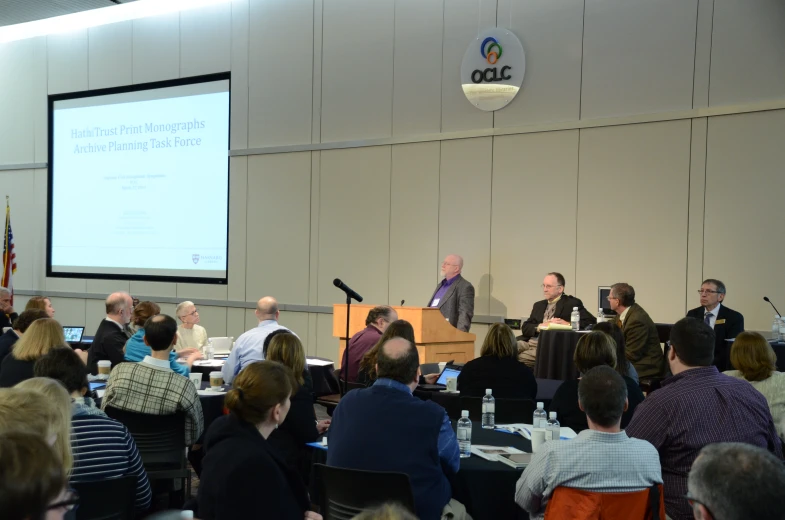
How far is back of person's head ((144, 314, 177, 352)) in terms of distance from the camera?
4.40 m

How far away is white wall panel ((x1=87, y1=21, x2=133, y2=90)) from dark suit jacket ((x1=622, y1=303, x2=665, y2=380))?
9116mm

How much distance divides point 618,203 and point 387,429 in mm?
6098

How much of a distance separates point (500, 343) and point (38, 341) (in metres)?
2.85

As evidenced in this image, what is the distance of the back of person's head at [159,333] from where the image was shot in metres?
4.40

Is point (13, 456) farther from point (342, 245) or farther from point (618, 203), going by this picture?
point (342, 245)

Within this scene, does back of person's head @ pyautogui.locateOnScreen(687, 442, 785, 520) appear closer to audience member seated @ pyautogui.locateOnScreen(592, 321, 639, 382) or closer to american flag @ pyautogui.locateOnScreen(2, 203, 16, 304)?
audience member seated @ pyautogui.locateOnScreen(592, 321, 639, 382)

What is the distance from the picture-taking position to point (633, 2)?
27.7 ft

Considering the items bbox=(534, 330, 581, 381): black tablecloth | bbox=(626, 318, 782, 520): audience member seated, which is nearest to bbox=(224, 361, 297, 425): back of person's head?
bbox=(626, 318, 782, 520): audience member seated

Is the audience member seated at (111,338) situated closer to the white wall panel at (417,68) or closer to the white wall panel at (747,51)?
the white wall panel at (417,68)

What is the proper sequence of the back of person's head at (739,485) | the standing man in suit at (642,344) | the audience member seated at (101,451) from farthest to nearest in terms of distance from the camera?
1. the standing man in suit at (642,344)
2. the audience member seated at (101,451)
3. the back of person's head at (739,485)

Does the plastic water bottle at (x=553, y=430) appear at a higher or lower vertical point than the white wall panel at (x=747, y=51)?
lower

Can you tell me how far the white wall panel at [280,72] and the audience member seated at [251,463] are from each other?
337 inches

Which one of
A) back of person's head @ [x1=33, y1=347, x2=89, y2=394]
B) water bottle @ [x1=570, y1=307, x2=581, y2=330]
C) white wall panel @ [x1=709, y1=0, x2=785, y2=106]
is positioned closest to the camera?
back of person's head @ [x1=33, y1=347, x2=89, y2=394]

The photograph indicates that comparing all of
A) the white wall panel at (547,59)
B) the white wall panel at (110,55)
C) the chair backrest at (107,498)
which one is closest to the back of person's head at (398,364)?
the chair backrest at (107,498)
